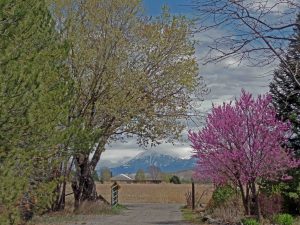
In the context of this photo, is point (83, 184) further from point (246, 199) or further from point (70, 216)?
point (246, 199)

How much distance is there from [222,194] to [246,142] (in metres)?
5.41

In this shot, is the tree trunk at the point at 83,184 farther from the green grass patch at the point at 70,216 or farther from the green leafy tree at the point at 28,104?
the green leafy tree at the point at 28,104

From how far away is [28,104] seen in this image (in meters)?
13.8

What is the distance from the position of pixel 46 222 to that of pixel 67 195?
849cm

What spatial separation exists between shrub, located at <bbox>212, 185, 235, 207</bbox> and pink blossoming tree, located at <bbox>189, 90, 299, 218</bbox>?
280 cm

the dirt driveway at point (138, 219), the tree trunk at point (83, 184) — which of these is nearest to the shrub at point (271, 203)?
the dirt driveway at point (138, 219)

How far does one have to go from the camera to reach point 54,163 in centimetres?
1761

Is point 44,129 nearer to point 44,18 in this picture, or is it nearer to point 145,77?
point 44,18

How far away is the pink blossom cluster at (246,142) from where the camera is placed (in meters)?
20.2

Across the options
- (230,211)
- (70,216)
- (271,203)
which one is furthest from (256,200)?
(70,216)

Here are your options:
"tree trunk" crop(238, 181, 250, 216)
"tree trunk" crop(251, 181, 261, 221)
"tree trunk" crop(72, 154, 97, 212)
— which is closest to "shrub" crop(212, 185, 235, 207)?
"tree trunk" crop(238, 181, 250, 216)

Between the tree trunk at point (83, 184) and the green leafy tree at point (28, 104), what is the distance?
12493 mm

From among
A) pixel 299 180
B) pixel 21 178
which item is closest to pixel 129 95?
pixel 299 180

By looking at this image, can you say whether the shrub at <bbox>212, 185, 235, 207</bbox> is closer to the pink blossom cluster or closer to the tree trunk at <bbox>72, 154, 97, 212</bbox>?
the pink blossom cluster
